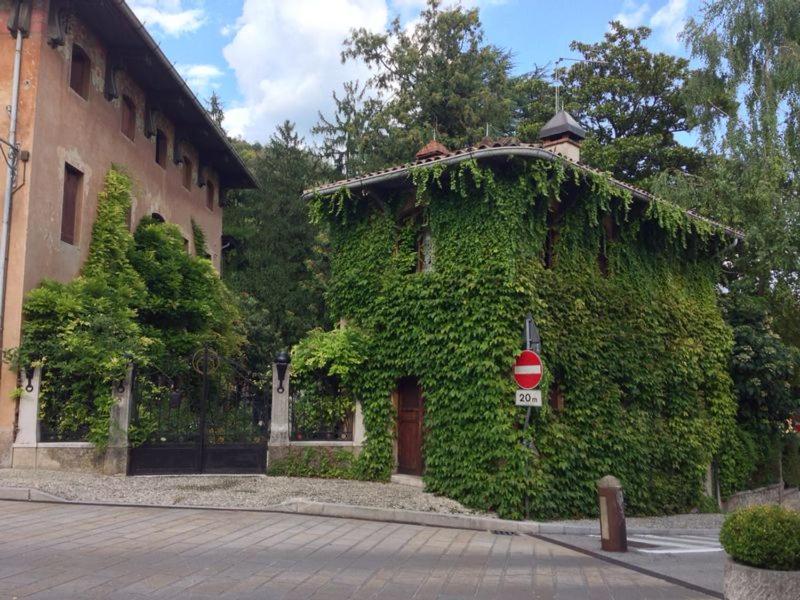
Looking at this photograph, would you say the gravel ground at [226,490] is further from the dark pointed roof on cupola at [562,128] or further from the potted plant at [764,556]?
the dark pointed roof on cupola at [562,128]

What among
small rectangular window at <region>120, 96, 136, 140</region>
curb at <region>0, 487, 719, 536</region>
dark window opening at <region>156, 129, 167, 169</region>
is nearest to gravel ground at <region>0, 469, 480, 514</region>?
curb at <region>0, 487, 719, 536</region>

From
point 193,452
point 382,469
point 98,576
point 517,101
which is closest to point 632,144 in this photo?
point 517,101

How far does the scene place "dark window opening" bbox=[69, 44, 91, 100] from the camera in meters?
15.5

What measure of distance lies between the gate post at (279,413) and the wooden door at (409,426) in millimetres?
2337

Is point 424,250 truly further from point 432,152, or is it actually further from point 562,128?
point 562,128

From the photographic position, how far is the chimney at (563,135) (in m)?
15.8

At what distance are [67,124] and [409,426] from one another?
32.2 ft

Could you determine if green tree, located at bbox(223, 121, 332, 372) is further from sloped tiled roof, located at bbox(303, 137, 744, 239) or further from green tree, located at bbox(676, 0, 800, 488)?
green tree, located at bbox(676, 0, 800, 488)

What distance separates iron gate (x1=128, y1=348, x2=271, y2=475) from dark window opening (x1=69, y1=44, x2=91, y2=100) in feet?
22.6

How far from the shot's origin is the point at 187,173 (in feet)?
75.5

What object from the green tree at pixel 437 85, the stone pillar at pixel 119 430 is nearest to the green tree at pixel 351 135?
the green tree at pixel 437 85

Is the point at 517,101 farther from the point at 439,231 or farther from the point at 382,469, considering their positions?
the point at 382,469

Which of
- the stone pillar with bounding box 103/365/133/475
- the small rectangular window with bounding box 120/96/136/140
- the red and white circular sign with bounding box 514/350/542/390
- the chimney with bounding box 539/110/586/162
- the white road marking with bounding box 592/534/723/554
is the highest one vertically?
the small rectangular window with bounding box 120/96/136/140

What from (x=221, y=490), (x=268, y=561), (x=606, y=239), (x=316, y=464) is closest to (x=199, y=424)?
(x=221, y=490)
